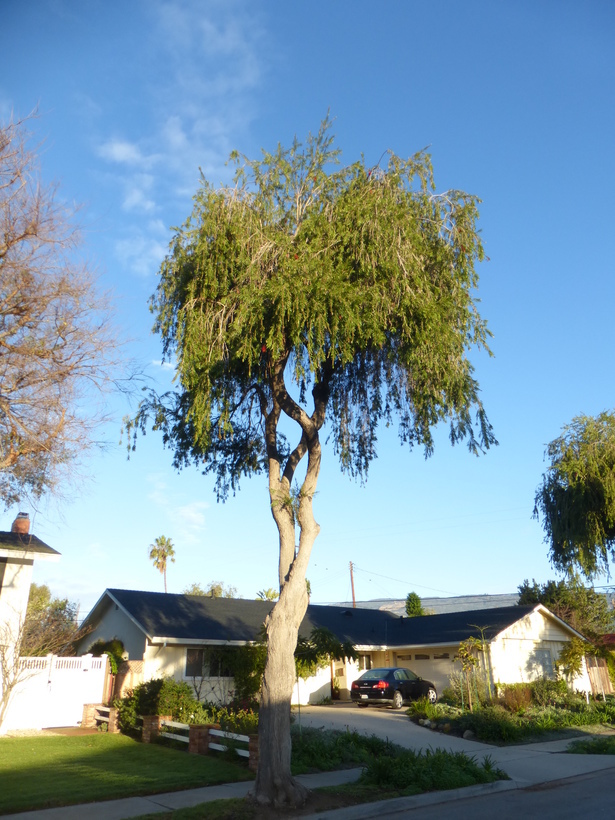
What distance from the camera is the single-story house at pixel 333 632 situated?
23.0m

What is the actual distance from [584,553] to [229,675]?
14298 mm

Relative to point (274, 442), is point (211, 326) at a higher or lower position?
higher

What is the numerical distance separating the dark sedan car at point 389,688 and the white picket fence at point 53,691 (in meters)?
9.71

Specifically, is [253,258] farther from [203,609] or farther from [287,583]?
[203,609]

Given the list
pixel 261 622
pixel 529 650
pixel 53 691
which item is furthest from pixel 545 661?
pixel 53 691

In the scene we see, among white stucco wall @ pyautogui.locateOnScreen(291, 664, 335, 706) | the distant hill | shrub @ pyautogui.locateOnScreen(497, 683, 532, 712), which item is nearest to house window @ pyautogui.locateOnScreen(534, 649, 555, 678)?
shrub @ pyautogui.locateOnScreen(497, 683, 532, 712)

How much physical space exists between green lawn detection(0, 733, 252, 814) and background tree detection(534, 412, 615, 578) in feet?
55.4

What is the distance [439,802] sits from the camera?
10.8 m

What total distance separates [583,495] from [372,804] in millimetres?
17868

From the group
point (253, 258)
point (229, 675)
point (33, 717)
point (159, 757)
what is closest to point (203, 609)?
point (229, 675)

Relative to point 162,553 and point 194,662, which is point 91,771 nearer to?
point 194,662

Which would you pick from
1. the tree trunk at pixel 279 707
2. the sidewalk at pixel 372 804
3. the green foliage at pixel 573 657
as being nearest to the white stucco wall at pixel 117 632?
the sidewalk at pixel 372 804

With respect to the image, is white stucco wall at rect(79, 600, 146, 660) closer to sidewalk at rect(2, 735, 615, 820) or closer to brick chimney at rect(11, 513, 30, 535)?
brick chimney at rect(11, 513, 30, 535)

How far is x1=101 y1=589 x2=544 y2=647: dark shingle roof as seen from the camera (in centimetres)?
2383
